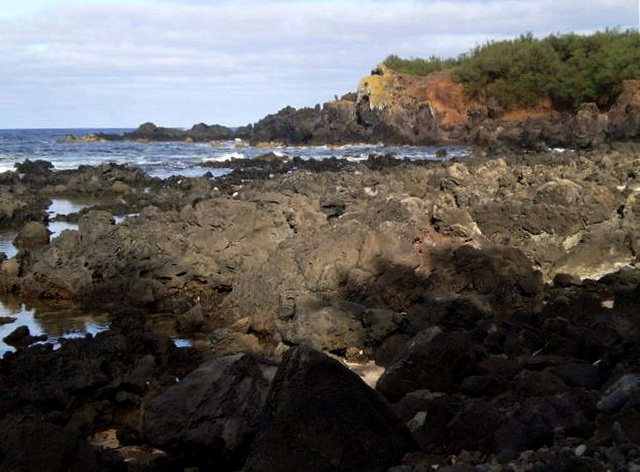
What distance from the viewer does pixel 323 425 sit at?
4.87 metres

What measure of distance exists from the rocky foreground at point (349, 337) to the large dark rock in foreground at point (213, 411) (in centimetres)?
1

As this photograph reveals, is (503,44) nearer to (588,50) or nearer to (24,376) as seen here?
(588,50)

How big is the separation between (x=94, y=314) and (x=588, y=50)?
2534 inches

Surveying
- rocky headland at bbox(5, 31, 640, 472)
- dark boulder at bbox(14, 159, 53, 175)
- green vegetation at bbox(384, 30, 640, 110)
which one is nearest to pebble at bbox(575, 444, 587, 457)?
rocky headland at bbox(5, 31, 640, 472)

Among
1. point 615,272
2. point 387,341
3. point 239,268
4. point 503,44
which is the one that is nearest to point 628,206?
point 615,272

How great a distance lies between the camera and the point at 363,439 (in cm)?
490

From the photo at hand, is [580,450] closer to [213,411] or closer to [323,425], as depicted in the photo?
[323,425]

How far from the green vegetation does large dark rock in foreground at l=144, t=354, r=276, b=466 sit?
59126mm

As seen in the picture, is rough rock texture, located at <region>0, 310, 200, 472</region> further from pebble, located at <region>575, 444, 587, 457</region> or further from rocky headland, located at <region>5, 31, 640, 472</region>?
pebble, located at <region>575, 444, 587, 457</region>

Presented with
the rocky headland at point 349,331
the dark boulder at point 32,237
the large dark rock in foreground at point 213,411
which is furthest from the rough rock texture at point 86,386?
the dark boulder at point 32,237

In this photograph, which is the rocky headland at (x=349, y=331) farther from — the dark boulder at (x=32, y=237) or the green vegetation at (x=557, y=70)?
the green vegetation at (x=557, y=70)

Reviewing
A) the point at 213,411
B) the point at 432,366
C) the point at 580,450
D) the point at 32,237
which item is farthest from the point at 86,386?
the point at 32,237

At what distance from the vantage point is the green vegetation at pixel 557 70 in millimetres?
61281

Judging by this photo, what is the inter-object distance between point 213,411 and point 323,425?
1.30 meters
